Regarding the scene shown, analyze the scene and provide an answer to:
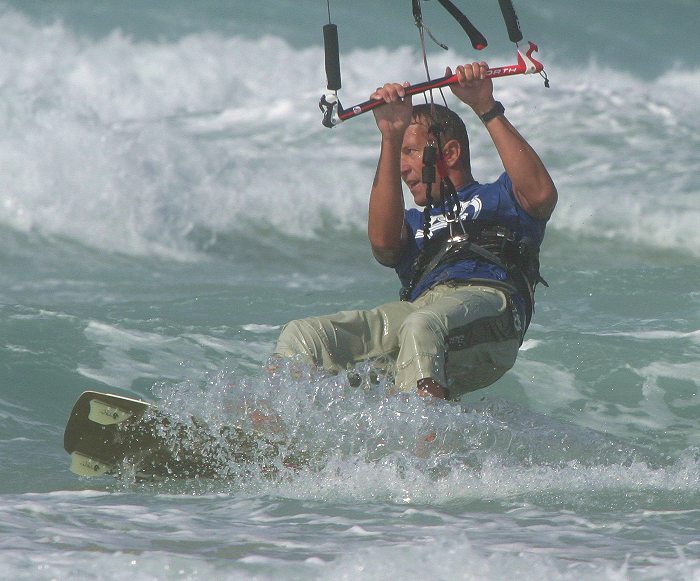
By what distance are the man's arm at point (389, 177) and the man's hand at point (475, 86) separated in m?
0.22

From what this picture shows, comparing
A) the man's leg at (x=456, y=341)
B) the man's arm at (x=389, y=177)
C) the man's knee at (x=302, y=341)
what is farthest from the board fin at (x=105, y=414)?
the man's arm at (x=389, y=177)

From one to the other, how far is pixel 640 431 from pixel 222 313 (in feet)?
10.0

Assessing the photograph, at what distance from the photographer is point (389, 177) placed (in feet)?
16.3

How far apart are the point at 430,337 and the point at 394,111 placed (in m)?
0.93

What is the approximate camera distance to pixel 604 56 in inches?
728

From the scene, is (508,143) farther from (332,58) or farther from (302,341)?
(302,341)

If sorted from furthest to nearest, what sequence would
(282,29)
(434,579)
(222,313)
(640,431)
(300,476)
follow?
(282,29), (222,313), (640,431), (300,476), (434,579)

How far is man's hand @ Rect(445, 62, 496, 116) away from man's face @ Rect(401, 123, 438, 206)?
40 cm

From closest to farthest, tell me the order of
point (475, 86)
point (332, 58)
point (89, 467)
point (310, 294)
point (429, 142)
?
point (89, 467) < point (475, 86) < point (332, 58) < point (429, 142) < point (310, 294)

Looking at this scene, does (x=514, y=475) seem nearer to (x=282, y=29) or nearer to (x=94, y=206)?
(x=94, y=206)

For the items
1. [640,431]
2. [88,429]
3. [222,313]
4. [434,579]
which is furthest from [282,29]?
[434,579]

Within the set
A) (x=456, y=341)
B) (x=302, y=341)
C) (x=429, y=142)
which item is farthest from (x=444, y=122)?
(x=302, y=341)

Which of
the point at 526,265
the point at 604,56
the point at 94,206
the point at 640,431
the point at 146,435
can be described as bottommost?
the point at 640,431

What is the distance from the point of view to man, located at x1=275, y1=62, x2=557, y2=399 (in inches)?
185
